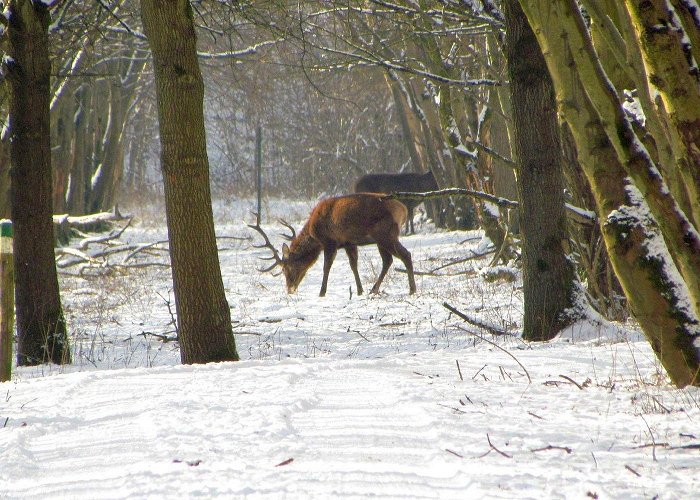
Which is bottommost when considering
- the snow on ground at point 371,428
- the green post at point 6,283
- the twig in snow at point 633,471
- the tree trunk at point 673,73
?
the snow on ground at point 371,428

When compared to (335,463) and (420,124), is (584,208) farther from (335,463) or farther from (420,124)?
(420,124)

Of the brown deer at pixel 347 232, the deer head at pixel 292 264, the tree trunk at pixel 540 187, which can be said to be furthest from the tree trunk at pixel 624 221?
the deer head at pixel 292 264

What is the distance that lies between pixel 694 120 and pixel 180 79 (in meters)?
3.75

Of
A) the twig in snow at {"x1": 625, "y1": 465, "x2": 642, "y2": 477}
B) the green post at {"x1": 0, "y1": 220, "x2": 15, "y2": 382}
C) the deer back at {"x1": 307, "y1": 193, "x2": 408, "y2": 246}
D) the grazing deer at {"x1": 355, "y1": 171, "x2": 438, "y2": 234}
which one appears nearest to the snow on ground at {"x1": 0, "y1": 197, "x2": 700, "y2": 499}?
the twig in snow at {"x1": 625, "y1": 465, "x2": 642, "y2": 477}

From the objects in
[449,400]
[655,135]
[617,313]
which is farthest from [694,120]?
[617,313]

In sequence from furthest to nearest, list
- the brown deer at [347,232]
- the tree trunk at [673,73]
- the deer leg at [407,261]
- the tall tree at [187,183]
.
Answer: the brown deer at [347,232]
the deer leg at [407,261]
the tall tree at [187,183]
the tree trunk at [673,73]

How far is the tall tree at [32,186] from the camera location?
7559mm

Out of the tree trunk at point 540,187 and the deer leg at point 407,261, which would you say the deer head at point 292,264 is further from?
the tree trunk at point 540,187

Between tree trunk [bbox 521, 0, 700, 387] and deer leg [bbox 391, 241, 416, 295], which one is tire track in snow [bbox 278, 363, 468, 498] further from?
deer leg [bbox 391, 241, 416, 295]

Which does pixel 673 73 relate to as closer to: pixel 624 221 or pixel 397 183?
pixel 624 221

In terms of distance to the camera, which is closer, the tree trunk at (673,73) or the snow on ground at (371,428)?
the snow on ground at (371,428)

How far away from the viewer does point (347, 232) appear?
46.0ft

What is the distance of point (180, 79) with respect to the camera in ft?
20.6

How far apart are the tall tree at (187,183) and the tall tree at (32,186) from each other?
1.76 m
